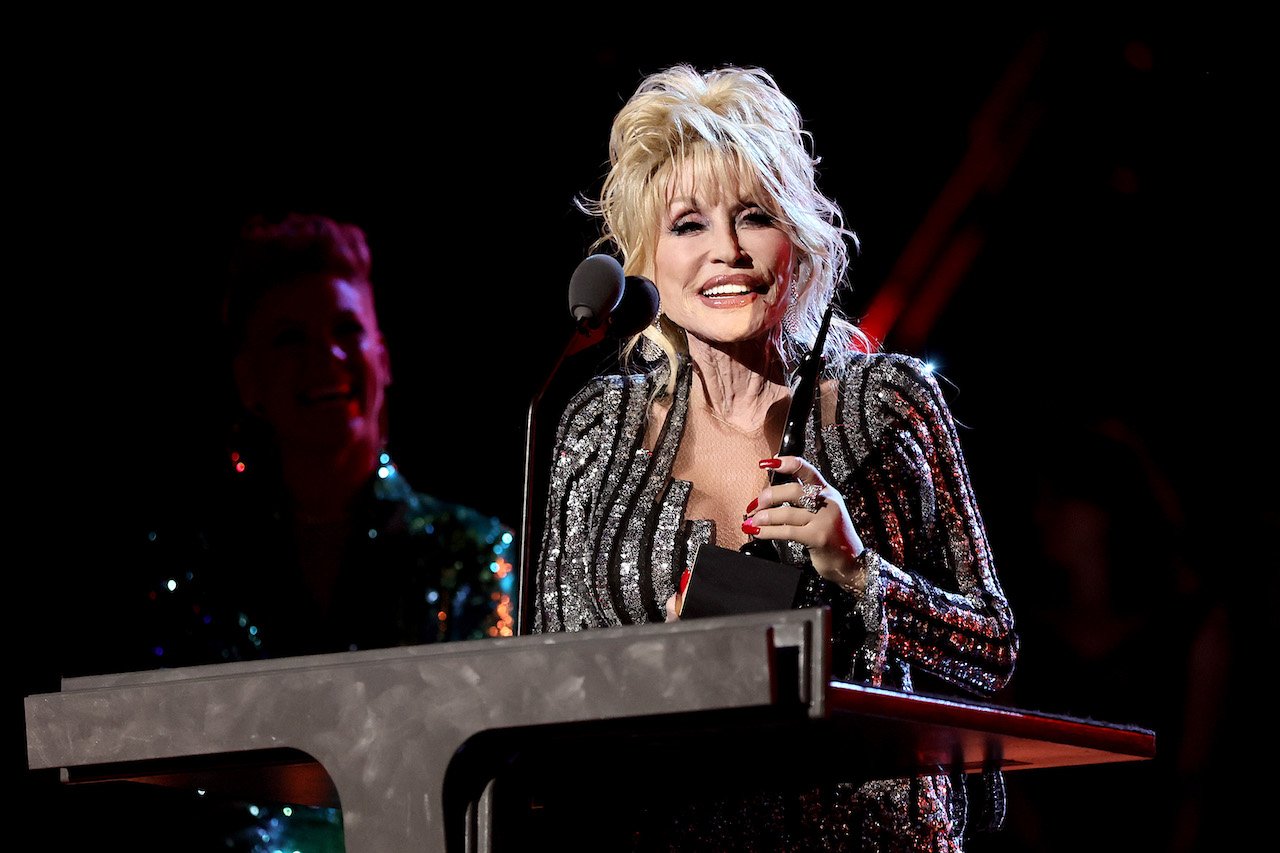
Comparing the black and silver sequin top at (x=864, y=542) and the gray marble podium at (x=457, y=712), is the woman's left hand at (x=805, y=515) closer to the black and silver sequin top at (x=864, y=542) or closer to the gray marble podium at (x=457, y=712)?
the black and silver sequin top at (x=864, y=542)

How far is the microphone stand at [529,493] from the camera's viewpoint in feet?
4.62

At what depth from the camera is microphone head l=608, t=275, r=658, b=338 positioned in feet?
5.15

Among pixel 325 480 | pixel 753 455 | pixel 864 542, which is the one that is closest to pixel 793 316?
pixel 753 455

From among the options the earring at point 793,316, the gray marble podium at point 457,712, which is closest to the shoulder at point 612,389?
the earring at point 793,316

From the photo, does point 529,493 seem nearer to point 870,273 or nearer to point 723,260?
point 723,260

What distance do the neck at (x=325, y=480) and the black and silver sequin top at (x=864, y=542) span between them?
1677 millimetres

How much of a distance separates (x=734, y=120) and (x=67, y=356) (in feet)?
7.01

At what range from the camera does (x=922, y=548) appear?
169 centimetres

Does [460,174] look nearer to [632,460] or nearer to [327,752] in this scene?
[632,460]

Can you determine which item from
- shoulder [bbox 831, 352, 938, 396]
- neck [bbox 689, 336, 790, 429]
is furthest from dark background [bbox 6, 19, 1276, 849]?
shoulder [bbox 831, 352, 938, 396]

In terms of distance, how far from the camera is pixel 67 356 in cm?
333

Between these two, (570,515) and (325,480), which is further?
(325,480)

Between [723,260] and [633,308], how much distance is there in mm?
303

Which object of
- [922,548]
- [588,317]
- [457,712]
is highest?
[588,317]
